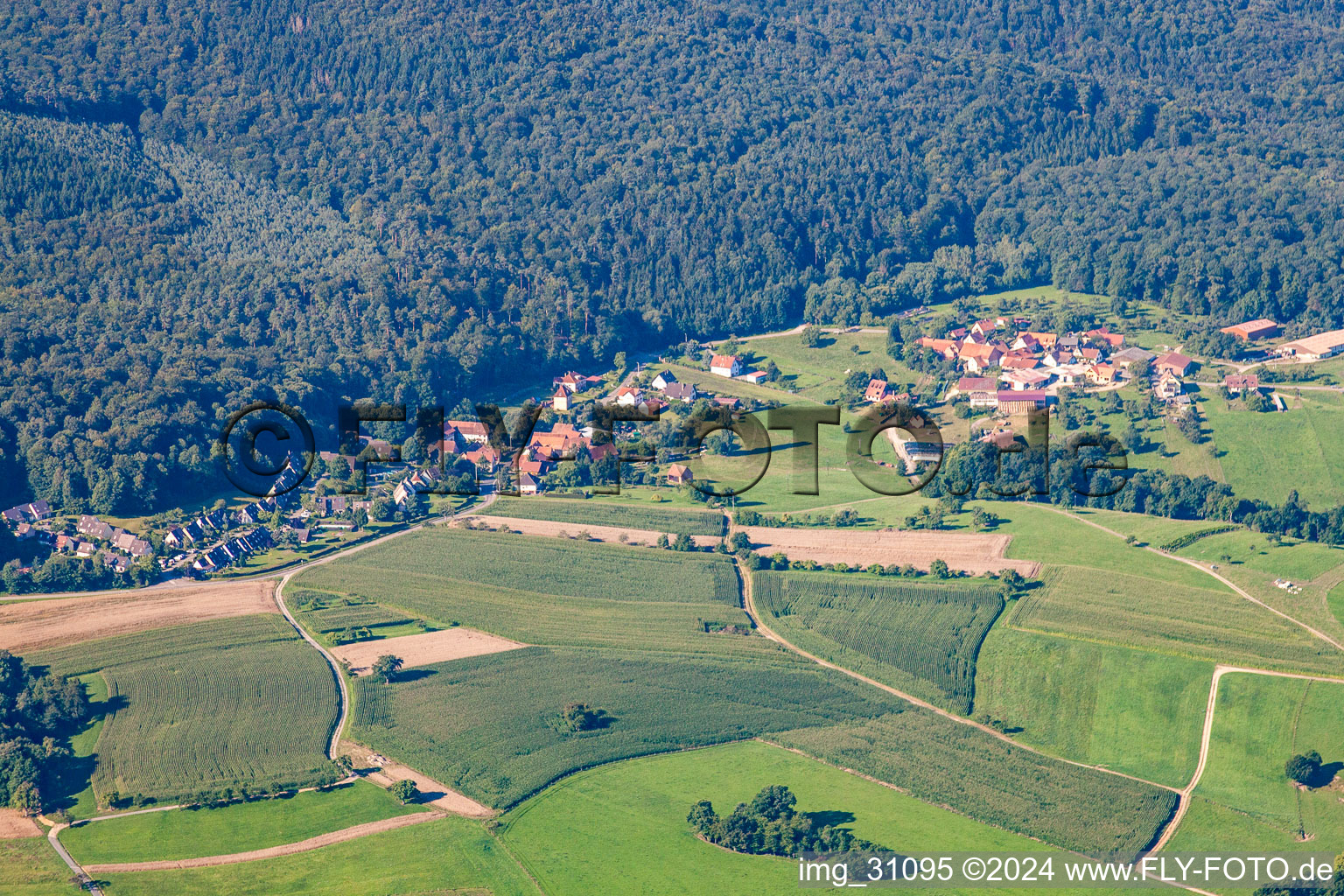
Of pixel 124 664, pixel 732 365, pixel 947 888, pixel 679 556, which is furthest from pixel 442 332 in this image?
pixel 947 888

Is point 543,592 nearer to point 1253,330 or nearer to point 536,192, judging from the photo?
point 536,192

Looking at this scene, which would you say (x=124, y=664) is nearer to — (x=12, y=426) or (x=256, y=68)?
(x=12, y=426)

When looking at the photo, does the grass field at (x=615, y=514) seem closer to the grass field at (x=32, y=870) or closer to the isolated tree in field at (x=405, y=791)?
the isolated tree in field at (x=405, y=791)

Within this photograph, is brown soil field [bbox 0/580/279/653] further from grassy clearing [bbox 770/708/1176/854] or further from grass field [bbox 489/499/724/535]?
grassy clearing [bbox 770/708/1176/854]

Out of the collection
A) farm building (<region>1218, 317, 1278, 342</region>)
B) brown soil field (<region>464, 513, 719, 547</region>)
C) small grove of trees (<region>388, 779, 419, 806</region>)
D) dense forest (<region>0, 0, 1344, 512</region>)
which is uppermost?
dense forest (<region>0, 0, 1344, 512</region>)

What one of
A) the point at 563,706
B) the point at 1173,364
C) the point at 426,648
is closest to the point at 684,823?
the point at 563,706

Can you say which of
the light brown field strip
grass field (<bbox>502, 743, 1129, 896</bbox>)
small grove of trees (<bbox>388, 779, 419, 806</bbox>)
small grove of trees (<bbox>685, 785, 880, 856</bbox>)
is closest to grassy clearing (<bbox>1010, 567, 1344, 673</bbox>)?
grass field (<bbox>502, 743, 1129, 896</bbox>)

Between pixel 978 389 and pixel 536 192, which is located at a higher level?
pixel 536 192
